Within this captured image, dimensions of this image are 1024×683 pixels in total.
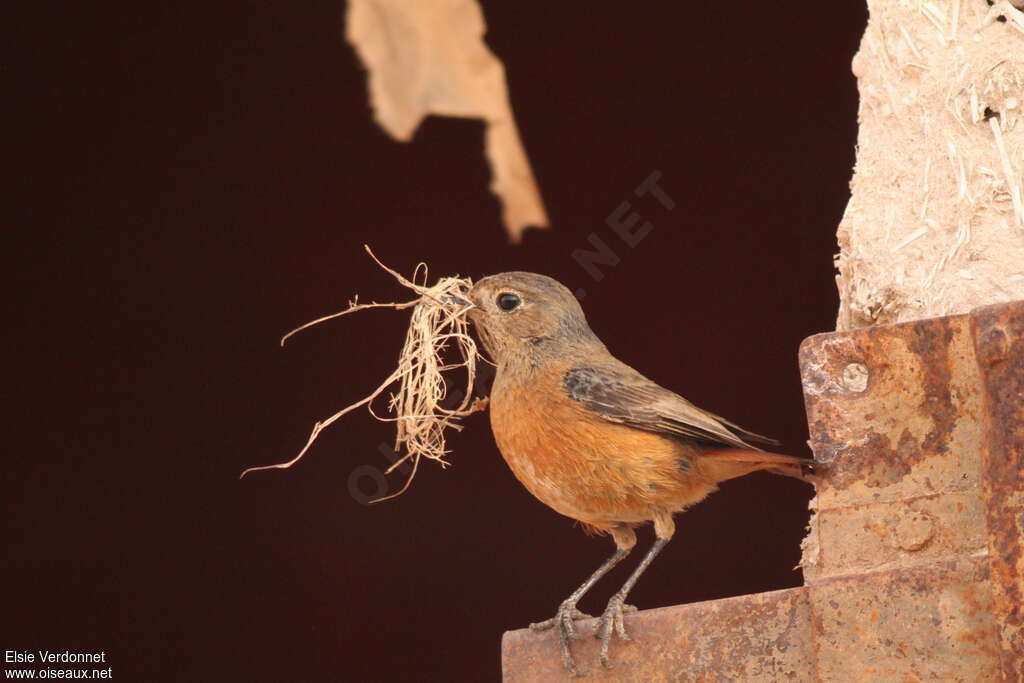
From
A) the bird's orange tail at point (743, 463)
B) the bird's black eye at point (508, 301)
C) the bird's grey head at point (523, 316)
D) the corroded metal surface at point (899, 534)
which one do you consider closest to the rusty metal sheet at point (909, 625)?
the corroded metal surface at point (899, 534)

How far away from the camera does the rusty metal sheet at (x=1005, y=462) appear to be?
2.38m

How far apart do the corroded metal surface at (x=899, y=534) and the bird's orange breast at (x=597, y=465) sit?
2.12ft

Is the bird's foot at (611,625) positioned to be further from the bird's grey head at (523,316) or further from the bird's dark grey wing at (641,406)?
the bird's grey head at (523,316)

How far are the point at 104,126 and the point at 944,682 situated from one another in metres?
5.63

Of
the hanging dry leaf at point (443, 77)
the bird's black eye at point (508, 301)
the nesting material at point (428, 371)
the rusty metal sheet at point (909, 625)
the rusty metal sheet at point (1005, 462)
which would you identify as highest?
the hanging dry leaf at point (443, 77)

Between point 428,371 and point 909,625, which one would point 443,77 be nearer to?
point 428,371

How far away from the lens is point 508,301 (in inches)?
165

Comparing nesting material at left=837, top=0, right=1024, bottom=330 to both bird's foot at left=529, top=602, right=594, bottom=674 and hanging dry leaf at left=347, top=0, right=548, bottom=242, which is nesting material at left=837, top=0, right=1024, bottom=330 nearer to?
bird's foot at left=529, top=602, right=594, bottom=674

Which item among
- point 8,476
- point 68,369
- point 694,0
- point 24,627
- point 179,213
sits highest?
point 694,0

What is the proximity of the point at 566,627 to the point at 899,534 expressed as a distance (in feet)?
2.75

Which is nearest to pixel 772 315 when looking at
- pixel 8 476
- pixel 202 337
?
pixel 202 337

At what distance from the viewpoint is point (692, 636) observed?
2969mm

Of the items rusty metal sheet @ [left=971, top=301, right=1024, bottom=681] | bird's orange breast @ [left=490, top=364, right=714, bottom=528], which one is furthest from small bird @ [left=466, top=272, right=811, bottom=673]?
rusty metal sheet @ [left=971, top=301, right=1024, bottom=681]

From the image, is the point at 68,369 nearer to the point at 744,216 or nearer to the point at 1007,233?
the point at 744,216
